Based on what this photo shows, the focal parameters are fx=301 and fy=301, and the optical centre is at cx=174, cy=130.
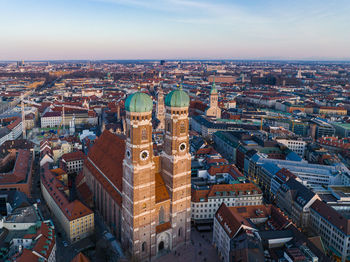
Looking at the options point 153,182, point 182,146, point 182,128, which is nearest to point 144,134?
point 182,128

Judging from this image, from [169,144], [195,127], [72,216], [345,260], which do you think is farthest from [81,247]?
[195,127]

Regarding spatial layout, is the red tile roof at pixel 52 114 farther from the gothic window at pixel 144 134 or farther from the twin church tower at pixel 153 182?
the gothic window at pixel 144 134

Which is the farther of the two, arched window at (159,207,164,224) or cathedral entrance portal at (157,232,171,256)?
cathedral entrance portal at (157,232,171,256)

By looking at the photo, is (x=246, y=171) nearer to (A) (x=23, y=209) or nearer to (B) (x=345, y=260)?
(B) (x=345, y=260)

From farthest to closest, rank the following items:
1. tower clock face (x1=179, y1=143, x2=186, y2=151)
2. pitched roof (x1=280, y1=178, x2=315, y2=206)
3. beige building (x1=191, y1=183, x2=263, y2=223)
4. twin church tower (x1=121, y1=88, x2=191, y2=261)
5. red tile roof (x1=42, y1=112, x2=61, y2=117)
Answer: red tile roof (x1=42, y1=112, x2=61, y2=117), beige building (x1=191, y1=183, x2=263, y2=223), pitched roof (x1=280, y1=178, x2=315, y2=206), tower clock face (x1=179, y1=143, x2=186, y2=151), twin church tower (x1=121, y1=88, x2=191, y2=261)

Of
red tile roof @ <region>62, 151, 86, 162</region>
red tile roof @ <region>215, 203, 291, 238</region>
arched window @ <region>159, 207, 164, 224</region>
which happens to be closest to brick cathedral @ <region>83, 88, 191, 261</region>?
arched window @ <region>159, 207, 164, 224</region>

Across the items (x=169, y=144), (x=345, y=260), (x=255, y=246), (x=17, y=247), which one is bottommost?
(x=345, y=260)

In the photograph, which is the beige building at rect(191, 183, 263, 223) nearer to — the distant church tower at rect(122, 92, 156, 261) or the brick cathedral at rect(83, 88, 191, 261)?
the brick cathedral at rect(83, 88, 191, 261)
